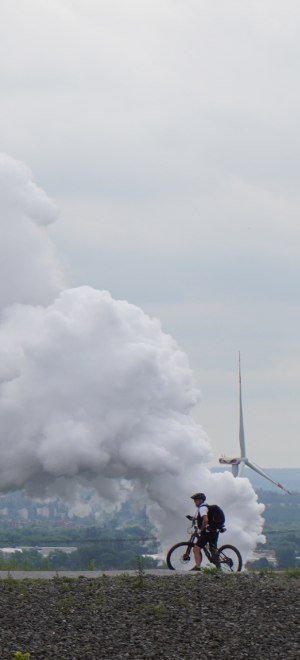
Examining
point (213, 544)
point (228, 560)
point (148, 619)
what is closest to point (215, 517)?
point (213, 544)

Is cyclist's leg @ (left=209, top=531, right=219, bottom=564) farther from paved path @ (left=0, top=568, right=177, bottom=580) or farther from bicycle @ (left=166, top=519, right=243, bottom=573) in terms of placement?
paved path @ (left=0, top=568, right=177, bottom=580)

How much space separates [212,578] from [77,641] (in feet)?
19.0

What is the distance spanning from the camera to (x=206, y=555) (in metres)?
30.5

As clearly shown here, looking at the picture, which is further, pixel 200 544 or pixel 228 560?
pixel 228 560

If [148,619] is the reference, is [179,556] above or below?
above

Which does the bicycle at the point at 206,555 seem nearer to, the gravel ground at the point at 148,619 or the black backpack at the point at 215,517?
the black backpack at the point at 215,517

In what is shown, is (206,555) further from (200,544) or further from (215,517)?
(215,517)

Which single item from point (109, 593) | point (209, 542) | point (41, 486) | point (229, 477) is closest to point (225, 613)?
point (109, 593)

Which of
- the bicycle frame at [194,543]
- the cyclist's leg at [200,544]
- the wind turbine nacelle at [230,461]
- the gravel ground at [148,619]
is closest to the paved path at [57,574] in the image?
the cyclist's leg at [200,544]

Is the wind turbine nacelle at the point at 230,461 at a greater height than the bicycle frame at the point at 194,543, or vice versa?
the wind turbine nacelle at the point at 230,461

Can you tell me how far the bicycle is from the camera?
30.3m

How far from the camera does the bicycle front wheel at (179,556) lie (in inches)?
1202

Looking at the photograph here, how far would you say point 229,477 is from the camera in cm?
6262

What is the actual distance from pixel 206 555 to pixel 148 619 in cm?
871
